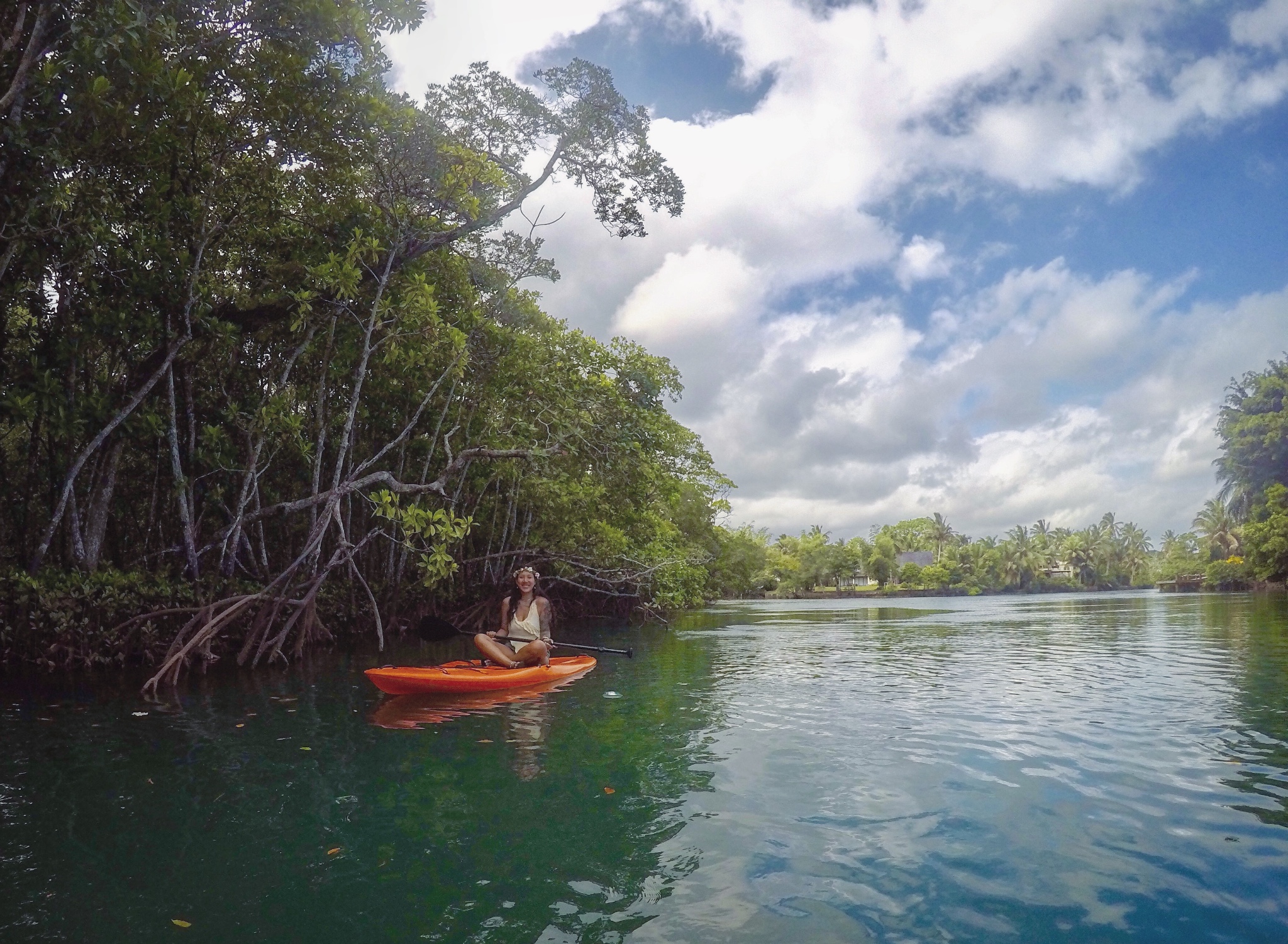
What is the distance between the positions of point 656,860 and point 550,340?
52.3 ft

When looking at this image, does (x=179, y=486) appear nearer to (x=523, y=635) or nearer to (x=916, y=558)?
(x=523, y=635)

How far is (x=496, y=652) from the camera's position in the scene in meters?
9.95

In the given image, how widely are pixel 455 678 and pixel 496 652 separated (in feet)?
3.00

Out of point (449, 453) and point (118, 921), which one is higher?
point (449, 453)

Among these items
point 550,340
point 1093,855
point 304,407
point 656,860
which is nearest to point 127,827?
point 656,860

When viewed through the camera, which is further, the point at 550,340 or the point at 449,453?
the point at 550,340

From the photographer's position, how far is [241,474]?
45.3 ft

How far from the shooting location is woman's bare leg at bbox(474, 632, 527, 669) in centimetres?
991

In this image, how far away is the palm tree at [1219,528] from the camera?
6397 cm

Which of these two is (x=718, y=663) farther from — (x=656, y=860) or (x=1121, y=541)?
(x=1121, y=541)

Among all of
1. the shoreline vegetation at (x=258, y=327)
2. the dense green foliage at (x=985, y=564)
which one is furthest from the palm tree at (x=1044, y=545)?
the shoreline vegetation at (x=258, y=327)

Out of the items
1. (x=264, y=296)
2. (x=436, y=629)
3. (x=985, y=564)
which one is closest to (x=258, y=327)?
(x=264, y=296)

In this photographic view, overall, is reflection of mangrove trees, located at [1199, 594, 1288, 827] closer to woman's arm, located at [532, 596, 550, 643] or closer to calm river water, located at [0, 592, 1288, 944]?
calm river water, located at [0, 592, 1288, 944]

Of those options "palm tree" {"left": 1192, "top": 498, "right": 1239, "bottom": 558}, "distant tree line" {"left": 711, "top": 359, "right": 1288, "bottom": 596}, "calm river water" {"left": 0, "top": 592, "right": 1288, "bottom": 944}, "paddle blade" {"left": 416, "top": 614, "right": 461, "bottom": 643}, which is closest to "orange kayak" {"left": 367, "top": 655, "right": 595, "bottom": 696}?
"calm river water" {"left": 0, "top": 592, "right": 1288, "bottom": 944}
